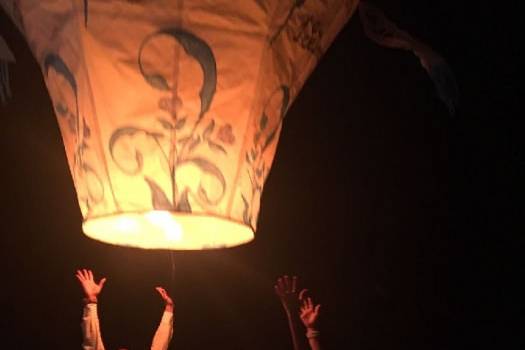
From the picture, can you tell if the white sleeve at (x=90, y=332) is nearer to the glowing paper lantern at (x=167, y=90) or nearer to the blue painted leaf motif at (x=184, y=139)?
the glowing paper lantern at (x=167, y=90)

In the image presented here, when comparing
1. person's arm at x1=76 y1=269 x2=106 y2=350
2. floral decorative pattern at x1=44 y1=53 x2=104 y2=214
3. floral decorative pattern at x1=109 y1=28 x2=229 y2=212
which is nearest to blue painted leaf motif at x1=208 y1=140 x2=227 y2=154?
floral decorative pattern at x1=109 y1=28 x2=229 y2=212

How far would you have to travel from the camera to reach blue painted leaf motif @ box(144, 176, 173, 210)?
635 millimetres

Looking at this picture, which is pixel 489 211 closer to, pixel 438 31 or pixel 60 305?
pixel 438 31

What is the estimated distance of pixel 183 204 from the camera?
637mm

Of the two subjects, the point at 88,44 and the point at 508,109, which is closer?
the point at 88,44

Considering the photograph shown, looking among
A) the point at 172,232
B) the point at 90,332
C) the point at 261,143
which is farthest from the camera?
the point at 90,332

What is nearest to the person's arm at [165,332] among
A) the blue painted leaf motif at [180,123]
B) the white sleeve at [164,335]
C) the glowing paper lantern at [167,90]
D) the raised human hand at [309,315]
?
the white sleeve at [164,335]

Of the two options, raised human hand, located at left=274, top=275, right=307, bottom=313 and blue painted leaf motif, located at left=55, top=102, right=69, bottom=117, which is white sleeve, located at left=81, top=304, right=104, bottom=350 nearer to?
raised human hand, located at left=274, top=275, right=307, bottom=313

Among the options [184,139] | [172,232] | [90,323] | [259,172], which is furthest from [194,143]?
[90,323]

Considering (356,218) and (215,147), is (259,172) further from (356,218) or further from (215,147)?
(356,218)

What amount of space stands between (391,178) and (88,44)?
1106mm

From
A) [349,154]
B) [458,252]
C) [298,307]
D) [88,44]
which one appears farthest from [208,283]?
[88,44]

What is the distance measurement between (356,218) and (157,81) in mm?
1022

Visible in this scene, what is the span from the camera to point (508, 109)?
1.56 metres
